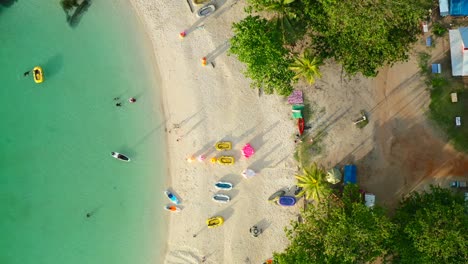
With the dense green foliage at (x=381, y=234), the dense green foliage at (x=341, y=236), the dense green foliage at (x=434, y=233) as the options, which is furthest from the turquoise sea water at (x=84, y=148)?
the dense green foliage at (x=434, y=233)

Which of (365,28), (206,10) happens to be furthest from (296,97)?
(206,10)

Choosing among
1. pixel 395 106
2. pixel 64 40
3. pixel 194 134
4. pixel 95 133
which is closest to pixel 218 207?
pixel 194 134

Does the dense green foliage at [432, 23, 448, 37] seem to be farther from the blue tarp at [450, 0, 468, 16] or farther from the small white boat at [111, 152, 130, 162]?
the small white boat at [111, 152, 130, 162]

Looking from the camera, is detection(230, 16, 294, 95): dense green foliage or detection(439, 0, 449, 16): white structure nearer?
detection(230, 16, 294, 95): dense green foliage

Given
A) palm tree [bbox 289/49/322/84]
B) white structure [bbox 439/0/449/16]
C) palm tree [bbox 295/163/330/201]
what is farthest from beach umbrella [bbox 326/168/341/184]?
white structure [bbox 439/0/449/16]

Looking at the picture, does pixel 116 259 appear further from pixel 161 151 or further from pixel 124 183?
pixel 161 151

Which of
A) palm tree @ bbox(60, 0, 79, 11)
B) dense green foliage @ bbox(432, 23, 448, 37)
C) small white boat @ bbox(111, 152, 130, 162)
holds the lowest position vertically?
small white boat @ bbox(111, 152, 130, 162)
